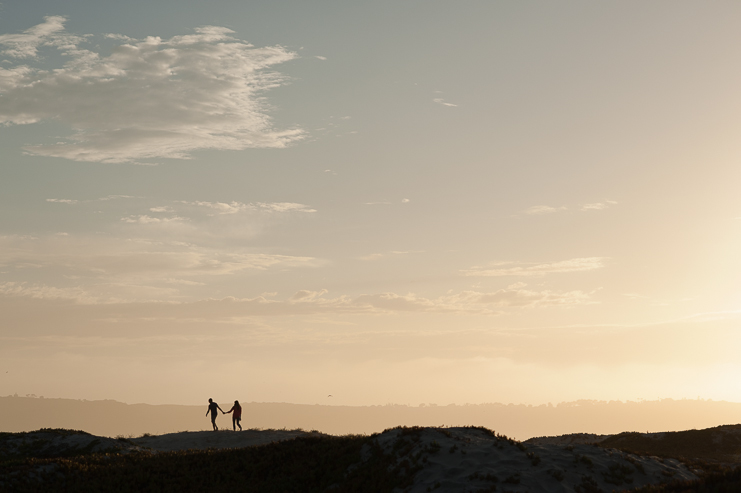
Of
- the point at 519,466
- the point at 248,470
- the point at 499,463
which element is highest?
the point at 499,463

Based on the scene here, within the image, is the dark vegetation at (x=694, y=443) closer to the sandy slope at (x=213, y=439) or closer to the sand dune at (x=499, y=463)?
the sand dune at (x=499, y=463)

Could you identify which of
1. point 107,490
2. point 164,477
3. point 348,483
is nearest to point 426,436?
point 348,483

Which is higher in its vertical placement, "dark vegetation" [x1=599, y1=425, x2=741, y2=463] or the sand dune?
the sand dune

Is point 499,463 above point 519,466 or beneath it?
above

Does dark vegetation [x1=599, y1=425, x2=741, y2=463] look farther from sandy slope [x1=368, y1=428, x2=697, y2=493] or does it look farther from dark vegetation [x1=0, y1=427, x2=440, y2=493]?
dark vegetation [x1=0, y1=427, x2=440, y2=493]

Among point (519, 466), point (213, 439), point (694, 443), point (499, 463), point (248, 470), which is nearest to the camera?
point (519, 466)

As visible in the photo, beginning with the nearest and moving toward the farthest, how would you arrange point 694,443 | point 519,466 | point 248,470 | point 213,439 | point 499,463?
point 519,466
point 499,463
point 248,470
point 694,443
point 213,439

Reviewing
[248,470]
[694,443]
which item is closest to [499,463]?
[248,470]

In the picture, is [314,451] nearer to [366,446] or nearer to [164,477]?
[366,446]

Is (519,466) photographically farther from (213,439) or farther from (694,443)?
(213,439)

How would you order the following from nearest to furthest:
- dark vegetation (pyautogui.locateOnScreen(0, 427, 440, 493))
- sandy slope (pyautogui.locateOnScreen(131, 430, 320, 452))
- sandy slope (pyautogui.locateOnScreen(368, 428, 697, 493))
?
sandy slope (pyautogui.locateOnScreen(368, 428, 697, 493))
dark vegetation (pyautogui.locateOnScreen(0, 427, 440, 493))
sandy slope (pyautogui.locateOnScreen(131, 430, 320, 452))

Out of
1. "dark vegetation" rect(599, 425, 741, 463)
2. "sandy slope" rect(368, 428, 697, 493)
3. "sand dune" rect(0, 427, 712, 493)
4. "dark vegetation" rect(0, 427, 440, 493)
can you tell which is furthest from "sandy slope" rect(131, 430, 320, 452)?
"dark vegetation" rect(599, 425, 741, 463)

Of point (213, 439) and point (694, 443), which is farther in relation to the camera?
point (213, 439)

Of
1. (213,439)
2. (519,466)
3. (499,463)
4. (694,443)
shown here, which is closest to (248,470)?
(213,439)
